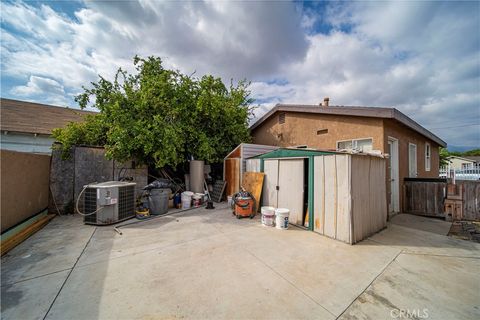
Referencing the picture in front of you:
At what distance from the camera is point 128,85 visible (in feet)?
25.7

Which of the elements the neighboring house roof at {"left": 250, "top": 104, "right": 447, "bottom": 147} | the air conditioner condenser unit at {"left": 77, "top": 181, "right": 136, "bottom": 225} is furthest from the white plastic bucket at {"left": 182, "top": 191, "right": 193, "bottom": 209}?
the neighboring house roof at {"left": 250, "top": 104, "right": 447, "bottom": 147}

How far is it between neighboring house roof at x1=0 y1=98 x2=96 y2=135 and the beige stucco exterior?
10606 millimetres

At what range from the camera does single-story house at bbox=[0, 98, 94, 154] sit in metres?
10.2

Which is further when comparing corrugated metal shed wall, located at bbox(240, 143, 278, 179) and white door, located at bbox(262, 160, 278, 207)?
corrugated metal shed wall, located at bbox(240, 143, 278, 179)

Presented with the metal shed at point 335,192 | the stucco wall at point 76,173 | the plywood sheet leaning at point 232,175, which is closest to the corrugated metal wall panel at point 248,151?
the plywood sheet leaning at point 232,175

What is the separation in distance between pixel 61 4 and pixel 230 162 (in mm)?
6877

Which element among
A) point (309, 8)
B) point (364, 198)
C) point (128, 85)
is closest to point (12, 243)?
point (128, 85)

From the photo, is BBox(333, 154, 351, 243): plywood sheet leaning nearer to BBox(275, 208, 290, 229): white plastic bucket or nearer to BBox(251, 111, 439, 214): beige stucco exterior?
BBox(275, 208, 290, 229): white plastic bucket

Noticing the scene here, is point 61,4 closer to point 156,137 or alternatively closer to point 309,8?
point 156,137

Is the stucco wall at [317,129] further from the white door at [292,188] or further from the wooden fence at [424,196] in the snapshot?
the wooden fence at [424,196]

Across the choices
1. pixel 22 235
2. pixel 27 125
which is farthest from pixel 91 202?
pixel 27 125

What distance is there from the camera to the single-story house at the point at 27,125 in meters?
10.2

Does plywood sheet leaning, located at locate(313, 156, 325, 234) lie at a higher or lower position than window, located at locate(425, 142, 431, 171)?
lower

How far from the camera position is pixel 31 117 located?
11516 millimetres
